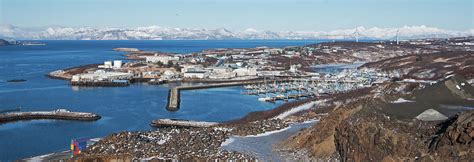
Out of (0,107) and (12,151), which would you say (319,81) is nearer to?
(0,107)

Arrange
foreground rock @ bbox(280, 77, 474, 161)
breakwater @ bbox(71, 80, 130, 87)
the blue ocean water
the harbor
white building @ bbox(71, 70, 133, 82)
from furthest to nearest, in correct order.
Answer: white building @ bbox(71, 70, 133, 82) → breakwater @ bbox(71, 80, 130, 87) → the harbor → the blue ocean water → foreground rock @ bbox(280, 77, 474, 161)

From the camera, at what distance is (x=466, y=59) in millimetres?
36062

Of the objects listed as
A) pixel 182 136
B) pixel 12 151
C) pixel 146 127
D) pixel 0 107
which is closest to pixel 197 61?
pixel 0 107

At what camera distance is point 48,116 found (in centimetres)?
2214

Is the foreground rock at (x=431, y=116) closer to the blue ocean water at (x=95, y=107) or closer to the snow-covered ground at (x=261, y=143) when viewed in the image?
the snow-covered ground at (x=261, y=143)

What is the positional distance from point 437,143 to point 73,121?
15.9m

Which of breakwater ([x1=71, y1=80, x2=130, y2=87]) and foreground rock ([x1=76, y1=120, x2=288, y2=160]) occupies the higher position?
foreground rock ([x1=76, y1=120, x2=288, y2=160])

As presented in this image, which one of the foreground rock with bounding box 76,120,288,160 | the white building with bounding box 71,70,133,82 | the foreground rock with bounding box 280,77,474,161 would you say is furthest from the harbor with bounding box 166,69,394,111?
the foreground rock with bounding box 280,77,474,161

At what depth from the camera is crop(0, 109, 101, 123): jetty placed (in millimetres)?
21609

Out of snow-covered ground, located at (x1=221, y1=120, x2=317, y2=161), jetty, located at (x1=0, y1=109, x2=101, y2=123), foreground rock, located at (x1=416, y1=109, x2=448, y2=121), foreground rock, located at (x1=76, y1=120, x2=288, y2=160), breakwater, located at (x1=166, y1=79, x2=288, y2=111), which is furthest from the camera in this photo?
breakwater, located at (x1=166, y1=79, x2=288, y2=111)

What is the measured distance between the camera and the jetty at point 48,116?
21609 mm

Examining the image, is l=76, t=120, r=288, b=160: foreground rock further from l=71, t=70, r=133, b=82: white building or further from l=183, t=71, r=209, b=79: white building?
l=183, t=71, r=209, b=79: white building

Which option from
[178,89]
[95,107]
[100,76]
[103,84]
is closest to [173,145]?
[95,107]

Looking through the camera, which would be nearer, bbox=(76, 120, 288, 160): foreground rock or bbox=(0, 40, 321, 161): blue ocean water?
bbox=(76, 120, 288, 160): foreground rock
